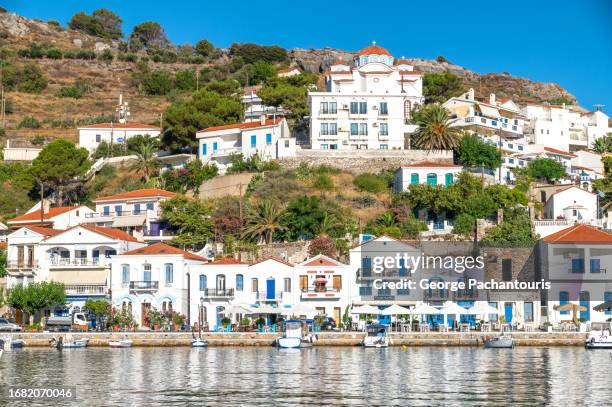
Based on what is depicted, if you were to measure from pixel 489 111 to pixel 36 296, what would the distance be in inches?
1855

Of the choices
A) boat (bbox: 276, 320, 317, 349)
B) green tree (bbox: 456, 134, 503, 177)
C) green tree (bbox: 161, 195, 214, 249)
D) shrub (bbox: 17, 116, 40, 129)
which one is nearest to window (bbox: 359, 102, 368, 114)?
green tree (bbox: 456, 134, 503, 177)

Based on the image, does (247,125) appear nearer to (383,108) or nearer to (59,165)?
(383,108)

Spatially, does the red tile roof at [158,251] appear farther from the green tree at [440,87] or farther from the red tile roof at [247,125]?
the green tree at [440,87]

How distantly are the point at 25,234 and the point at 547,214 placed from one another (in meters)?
37.5

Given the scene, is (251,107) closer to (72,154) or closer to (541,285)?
(72,154)

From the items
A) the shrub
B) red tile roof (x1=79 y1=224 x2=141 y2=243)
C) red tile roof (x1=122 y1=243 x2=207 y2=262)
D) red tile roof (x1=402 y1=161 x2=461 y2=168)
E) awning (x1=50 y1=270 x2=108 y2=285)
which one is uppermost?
the shrub

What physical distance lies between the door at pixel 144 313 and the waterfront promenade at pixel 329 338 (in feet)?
18.1

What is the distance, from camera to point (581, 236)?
69.1 meters

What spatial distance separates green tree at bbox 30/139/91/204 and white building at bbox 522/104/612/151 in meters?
41.5

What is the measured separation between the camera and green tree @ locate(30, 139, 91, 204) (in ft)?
295

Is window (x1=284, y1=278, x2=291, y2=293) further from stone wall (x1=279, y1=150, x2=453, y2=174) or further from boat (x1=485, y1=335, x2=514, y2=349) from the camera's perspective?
stone wall (x1=279, y1=150, x2=453, y2=174)

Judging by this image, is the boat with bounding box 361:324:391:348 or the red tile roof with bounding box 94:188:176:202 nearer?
the boat with bounding box 361:324:391:348

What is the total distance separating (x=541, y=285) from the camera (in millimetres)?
68625

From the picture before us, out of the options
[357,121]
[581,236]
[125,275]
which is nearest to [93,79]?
[357,121]
